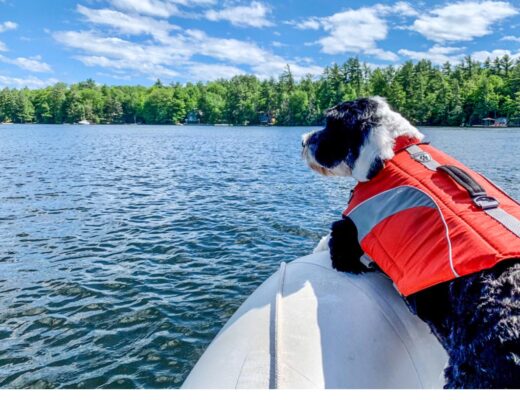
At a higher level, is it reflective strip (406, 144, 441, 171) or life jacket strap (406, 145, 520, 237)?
reflective strip (406, 144, 441, 171)

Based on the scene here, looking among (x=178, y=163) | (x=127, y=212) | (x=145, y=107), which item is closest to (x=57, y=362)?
(x=127, y=212)

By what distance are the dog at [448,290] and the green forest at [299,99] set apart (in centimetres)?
9425

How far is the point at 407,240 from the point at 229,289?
435cm

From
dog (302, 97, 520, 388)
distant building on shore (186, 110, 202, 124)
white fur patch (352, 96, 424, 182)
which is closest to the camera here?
dog (302, 97, 520, 388)

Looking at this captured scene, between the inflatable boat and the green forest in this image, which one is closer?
the inflatable boat

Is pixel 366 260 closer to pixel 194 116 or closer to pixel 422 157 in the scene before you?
pixel 422 157

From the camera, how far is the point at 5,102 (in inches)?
5084

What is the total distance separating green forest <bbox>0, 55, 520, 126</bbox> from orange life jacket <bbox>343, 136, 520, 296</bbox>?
94579mm

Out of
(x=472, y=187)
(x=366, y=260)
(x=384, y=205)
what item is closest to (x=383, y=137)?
(x=384, y=205)

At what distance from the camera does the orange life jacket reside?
5.92 feet

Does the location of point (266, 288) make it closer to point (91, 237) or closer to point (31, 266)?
point (31, 266)

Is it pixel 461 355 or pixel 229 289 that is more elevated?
pixel 461 355

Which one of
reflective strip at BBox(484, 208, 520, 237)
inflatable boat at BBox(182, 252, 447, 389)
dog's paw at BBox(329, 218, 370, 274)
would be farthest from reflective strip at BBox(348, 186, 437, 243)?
inflatable boat at BBox(182, 252, 447, 389)

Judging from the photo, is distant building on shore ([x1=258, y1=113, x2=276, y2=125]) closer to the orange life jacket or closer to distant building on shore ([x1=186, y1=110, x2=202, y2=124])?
distant building on shore ([x1=186, y1=110, x2=202, y2=124])
